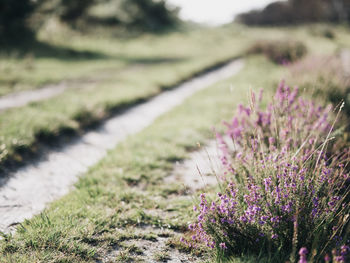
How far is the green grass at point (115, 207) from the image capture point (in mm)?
2389

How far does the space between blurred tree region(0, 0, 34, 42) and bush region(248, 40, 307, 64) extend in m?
11.4

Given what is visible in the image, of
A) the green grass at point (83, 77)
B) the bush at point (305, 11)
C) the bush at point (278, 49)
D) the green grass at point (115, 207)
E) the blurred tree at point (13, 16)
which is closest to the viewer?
the green grass at point (115, 207)

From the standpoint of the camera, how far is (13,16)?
11.9 metres

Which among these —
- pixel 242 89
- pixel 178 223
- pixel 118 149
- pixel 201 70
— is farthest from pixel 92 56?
pixel 178 223

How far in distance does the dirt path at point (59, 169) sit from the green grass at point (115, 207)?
227mm

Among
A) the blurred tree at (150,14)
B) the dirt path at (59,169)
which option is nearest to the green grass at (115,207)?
the dirt path at (59,169)

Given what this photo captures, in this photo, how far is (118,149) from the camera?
15.6ft

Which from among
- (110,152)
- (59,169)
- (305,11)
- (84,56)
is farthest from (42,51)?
(305,11)

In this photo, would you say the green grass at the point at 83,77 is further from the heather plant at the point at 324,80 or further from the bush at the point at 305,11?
the bush at the point at 305,11

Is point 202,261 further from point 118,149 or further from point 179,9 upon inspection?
point 179,9

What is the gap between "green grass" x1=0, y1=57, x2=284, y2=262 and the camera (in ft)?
7.84

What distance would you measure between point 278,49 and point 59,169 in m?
14.2

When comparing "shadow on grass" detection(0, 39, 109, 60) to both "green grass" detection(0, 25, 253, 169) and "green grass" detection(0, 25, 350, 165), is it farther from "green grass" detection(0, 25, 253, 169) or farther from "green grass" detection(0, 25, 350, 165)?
"green grass" detection(0, 25, 253, 169)

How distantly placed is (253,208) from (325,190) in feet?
2.30
